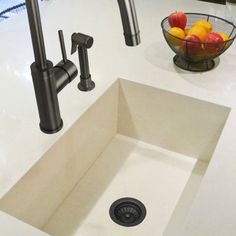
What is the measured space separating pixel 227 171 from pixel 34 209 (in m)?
0.43

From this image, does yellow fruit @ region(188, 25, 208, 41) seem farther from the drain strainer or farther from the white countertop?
the drain strainer

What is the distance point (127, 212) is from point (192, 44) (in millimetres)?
485

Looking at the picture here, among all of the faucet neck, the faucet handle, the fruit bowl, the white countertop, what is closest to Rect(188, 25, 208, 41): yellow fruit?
the fruit bowl

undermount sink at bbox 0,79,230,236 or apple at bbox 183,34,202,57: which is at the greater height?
apple at bbox 183,34,202,57

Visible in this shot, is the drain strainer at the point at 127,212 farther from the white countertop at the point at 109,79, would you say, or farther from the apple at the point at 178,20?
the apple at the point at 178,20

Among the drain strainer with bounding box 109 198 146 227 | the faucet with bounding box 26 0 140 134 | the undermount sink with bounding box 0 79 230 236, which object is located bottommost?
the drain strainer with bounding box 109 198 146 227

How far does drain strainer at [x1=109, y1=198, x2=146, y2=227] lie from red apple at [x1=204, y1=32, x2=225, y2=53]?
0.46 metres

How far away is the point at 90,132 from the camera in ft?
3.04

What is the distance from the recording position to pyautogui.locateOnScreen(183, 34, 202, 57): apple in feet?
3.12

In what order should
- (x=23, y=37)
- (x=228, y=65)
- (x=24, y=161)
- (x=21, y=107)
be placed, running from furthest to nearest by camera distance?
(x=23, y=37) → (x=228, y=65) → (x=21, y=107) → (x=24, y=161)

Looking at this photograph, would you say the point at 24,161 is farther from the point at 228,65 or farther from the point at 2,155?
the point at 228,65

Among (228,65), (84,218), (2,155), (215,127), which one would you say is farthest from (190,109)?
(2,155)

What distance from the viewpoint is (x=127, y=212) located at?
0.91m

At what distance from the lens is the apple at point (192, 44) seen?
95 centimetres
